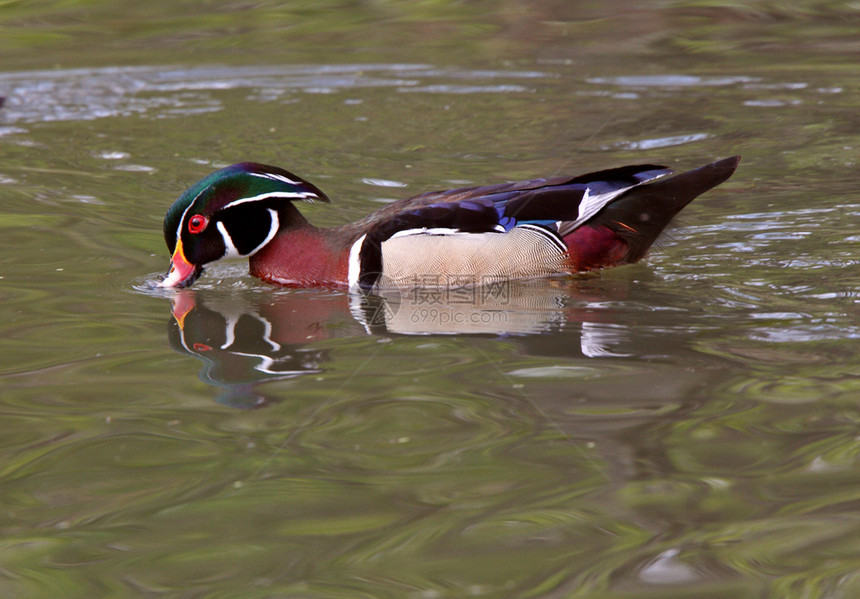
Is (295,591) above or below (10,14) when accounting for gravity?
below

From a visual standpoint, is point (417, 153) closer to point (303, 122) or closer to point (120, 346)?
point (303, 122)

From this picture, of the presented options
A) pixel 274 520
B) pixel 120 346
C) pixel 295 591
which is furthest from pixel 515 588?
pixel 120 346

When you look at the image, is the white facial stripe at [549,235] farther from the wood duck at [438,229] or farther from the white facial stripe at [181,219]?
the white facial stripe at [181,219]

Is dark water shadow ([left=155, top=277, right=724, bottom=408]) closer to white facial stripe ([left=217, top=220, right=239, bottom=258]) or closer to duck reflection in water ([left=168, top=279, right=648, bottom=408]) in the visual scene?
duck reflection in water ([left=168, top=279, right=648, bottom=408])

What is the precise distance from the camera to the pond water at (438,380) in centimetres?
291

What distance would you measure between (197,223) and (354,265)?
0.88m

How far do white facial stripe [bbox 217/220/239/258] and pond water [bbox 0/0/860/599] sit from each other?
20 cm

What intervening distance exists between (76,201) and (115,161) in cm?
99

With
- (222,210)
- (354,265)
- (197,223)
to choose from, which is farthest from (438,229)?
(197,223)

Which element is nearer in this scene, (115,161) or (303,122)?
(115,161)

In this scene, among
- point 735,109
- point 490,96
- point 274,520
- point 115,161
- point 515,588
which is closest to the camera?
point 515,588

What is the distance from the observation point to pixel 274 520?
311cm

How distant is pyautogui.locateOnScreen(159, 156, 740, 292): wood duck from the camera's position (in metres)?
5.41

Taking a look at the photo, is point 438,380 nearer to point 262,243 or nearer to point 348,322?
point 348,322
